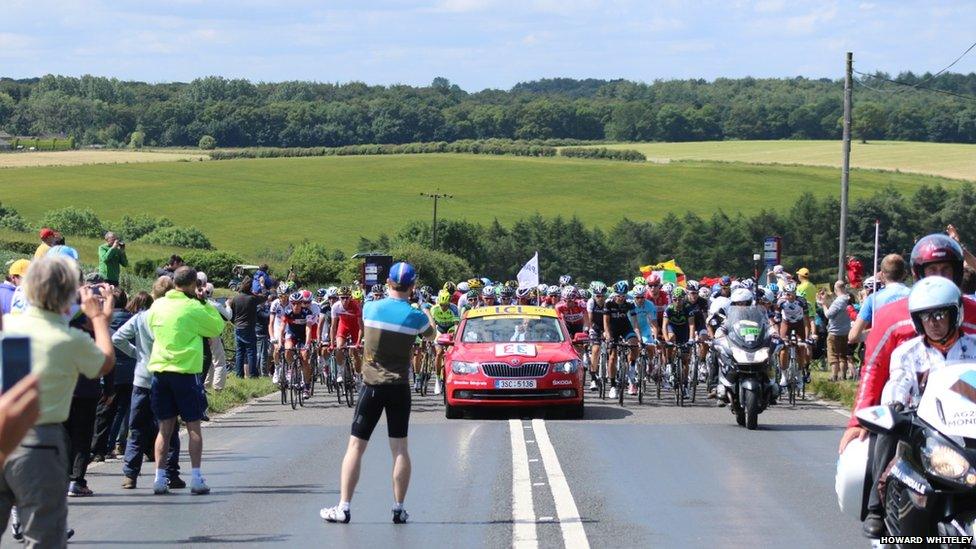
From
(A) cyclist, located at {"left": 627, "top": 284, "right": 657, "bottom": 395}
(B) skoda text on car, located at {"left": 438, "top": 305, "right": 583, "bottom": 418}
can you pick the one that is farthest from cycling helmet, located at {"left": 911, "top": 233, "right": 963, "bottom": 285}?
(A) cyclist, located at {"left": 627, "top": 284, "right": 657, "bottom": 395}

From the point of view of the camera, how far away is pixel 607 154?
143 metres

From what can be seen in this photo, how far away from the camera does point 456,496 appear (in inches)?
484

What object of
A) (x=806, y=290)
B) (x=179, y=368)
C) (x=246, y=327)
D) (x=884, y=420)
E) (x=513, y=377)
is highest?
(x=884, y=420)

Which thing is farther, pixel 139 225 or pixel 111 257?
pixel 139 225

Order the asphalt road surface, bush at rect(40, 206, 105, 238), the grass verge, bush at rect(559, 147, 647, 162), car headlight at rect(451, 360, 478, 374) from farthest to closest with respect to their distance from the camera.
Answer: bush at rect(559, 147, 647, 162)
bush at rect(40, 206, 105, 238)
the grass verge
car headlight at rect(451, 360, 478, 374)
the asphalt road surface

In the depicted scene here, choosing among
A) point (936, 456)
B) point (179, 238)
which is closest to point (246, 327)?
point (936, 456)

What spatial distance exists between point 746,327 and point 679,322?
5.18 m

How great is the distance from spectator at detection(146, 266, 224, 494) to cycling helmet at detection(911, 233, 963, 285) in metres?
6.01

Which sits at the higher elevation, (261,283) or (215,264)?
(261,283)

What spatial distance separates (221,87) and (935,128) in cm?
8031

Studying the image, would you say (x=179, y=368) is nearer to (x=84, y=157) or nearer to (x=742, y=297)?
Answer: (x=742, y=297)

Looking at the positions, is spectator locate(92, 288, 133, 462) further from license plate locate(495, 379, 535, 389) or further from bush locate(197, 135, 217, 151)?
bush locate(197, 135, 217, 151)

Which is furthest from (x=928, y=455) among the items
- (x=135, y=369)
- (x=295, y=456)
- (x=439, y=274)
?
(x=439, y=274)

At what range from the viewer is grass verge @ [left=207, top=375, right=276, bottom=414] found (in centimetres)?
2250
